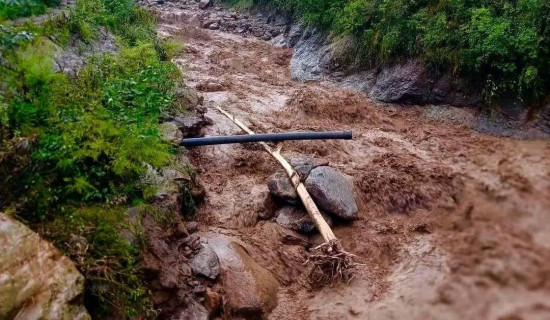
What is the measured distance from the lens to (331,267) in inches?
A: 165

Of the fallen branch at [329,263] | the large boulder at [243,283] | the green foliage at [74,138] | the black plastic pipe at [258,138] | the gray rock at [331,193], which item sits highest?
the green foliage at [74,138]

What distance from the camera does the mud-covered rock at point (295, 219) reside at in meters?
4.95

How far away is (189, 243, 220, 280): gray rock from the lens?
12.3 ft

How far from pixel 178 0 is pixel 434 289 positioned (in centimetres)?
2222

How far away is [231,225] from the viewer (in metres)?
5.02

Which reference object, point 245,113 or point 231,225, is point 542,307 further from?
point 245,113

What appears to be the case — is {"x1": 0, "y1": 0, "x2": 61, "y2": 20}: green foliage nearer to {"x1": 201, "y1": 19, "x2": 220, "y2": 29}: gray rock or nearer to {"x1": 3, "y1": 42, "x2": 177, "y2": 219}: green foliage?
{"x1": 3, "y1": 42, "x2": 177, "y2": 219}: green foliage

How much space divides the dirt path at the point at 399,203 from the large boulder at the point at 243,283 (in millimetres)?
148

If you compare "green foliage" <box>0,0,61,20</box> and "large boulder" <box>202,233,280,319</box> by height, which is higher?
"green foliage" <box>0,0,61,20</box>

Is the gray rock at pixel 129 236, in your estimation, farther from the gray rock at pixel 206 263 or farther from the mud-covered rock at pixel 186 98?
the mud-covered rock at pixel 186 98

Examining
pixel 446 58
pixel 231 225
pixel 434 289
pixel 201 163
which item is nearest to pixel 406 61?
pixel 446 58

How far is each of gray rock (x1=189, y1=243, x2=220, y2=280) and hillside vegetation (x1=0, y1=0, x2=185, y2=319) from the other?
704 millimetres

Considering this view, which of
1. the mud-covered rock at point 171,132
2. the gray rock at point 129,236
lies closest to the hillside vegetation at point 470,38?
the mud-covered rock at point 171,132

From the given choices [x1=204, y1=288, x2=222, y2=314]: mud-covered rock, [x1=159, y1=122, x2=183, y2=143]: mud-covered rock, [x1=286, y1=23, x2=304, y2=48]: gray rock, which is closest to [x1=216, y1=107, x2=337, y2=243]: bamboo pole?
[x1=204, y1=288, x2=222, y2=314]: mud-covered rock
